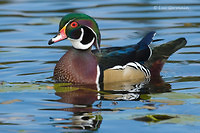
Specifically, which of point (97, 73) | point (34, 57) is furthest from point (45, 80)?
point (34, 57)

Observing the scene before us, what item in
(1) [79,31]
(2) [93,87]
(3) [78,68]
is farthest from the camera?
(1) [79,31]

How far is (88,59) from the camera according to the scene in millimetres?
9641

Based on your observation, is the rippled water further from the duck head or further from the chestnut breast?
the duck head

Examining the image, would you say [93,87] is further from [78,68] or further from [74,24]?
[74,24]

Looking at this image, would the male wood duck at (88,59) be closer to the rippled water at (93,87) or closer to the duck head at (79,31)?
the duck head at (79,31)

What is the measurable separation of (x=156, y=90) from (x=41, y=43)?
13.4 ft

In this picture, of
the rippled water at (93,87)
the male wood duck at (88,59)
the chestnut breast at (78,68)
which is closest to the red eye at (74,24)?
the male wood duck at (88,59)

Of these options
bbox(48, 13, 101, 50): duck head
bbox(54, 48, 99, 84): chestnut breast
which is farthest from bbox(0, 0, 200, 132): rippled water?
bbox(48, 13, 101, 50): duck head

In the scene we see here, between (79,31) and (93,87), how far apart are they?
0.97 m

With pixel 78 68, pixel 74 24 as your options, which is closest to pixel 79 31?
pixel 74 24

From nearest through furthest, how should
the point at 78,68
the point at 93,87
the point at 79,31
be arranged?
the point at 93,87
the point at 78,68
the point at 79,31

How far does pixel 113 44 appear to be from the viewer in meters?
12.4

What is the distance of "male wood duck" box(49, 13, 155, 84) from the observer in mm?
9570

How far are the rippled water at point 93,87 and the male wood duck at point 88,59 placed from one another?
34 cm
